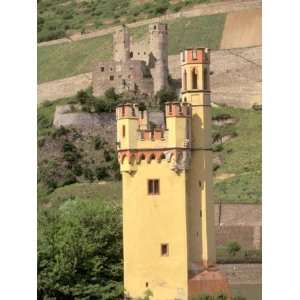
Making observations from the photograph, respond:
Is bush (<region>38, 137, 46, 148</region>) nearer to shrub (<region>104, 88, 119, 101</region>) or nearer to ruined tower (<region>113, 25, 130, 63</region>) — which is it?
shrub (<region>104, 88, 119, 101</region>)

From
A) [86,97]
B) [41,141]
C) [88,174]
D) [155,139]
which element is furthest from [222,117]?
[155,139]

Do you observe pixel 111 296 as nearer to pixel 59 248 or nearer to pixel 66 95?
pixel 59 248

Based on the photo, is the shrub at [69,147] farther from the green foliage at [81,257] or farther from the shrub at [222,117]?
the green foliage at [81,257]

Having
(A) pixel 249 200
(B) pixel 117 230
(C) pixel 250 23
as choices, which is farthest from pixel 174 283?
(C) pixel 250 23

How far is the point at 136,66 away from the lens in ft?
191

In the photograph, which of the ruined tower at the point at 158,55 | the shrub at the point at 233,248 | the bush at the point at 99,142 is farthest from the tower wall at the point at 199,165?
the ruined tower at the point at 158,55

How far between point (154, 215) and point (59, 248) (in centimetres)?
232

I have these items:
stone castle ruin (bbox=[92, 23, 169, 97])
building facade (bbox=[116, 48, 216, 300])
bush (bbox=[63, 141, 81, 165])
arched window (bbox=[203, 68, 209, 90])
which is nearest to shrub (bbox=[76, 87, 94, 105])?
stone castle ruin (bbox=[92, 23, 169, 97])

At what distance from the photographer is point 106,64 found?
59.7 metres

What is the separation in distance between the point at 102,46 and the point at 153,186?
37.4m

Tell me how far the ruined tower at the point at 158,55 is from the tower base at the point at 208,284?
2984cm

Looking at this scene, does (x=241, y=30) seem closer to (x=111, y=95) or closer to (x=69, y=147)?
(x=111, y=95)

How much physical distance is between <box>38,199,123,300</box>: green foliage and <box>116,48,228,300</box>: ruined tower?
911mm

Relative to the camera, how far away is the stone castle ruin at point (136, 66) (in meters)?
57.5
